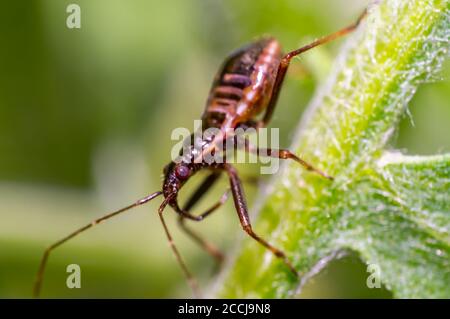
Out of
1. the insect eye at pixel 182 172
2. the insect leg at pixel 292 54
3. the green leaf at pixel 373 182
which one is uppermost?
the insect leg at pixel 292 54

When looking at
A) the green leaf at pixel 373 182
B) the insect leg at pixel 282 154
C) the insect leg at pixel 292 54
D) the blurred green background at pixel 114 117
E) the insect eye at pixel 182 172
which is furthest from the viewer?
the blurred green background at pixel 114 117

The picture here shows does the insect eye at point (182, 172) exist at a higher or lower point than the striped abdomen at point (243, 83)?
lower

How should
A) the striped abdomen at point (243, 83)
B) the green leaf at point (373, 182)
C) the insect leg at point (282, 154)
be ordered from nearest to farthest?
1. the green leaf at point (373, 182)
2. the insect leg at point (282, 154)
3. the striped abdomen at point (243, 83)

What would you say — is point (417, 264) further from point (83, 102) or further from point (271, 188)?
point (83, 102)

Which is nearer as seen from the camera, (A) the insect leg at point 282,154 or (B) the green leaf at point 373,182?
(B) the green leaf at point 373,182

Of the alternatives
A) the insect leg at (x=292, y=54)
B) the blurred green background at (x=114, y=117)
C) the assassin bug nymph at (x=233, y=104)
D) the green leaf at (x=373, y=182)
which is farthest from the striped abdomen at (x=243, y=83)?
the green leaf at (x=373, y=182)

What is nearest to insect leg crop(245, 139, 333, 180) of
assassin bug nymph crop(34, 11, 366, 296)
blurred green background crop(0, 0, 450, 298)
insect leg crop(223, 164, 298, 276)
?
assassin bug nymph crop(34, 11, 366, 296)

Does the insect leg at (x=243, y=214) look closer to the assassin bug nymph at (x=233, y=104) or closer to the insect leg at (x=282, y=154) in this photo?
the assassin bug nymph at (x=233, y=104)
